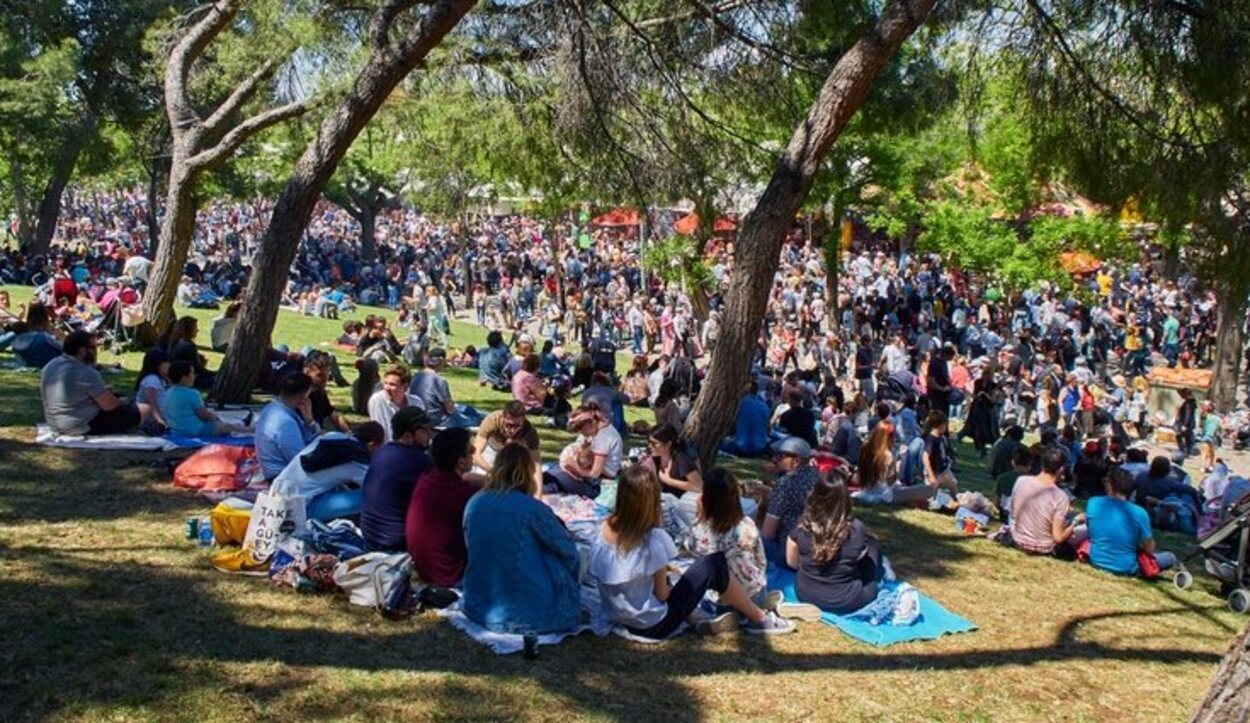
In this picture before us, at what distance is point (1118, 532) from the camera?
8281 mm

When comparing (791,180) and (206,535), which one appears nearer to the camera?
(206,535)

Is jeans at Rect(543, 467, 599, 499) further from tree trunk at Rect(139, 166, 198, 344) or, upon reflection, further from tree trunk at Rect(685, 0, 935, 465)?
Answer: tree trunk at Rect(139, 166, 198, 344)

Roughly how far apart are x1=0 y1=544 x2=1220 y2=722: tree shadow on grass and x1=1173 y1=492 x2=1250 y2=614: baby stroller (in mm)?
2435

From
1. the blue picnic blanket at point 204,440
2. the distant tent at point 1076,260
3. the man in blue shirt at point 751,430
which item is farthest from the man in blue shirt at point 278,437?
the distant tent at point 1076,260

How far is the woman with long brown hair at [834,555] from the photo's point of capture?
6410 millimetres

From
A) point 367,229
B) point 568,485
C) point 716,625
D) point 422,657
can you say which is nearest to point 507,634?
point 422,657

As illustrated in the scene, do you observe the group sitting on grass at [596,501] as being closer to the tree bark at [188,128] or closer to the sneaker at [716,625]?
the sneaker at [716,625]

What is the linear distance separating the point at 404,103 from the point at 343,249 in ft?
91.0

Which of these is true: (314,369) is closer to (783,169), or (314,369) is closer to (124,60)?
(783,169)

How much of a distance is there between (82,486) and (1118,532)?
275 inches

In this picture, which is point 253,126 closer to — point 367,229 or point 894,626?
point 894,626

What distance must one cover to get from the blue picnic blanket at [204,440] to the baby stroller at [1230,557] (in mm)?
6827

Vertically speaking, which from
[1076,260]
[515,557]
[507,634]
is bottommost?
[507,634]

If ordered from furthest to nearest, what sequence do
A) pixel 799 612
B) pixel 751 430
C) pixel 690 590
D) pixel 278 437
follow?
1. pixel 751 430
2. pixel 278 437
3. pixel 799 612
4. pixel 690 590
